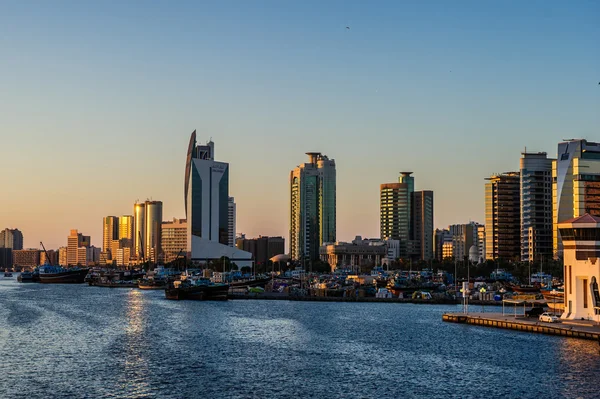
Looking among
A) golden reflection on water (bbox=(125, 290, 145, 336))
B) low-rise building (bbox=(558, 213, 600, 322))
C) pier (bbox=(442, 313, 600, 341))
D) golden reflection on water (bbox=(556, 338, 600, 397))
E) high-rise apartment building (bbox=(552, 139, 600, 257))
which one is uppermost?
high-rise apartment building (bbox=(552, 139, 600, 257))

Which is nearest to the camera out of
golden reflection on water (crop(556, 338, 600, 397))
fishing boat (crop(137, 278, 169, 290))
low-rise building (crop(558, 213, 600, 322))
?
golden reflection on water (crop(556, 338, 600, 397))

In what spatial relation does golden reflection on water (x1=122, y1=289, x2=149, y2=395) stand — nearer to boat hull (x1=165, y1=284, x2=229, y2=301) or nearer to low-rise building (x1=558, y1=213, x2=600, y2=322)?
boat hull (x1=165, y1=284, x2=229, y2=301)

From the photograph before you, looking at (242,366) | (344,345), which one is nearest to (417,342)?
(344,345)

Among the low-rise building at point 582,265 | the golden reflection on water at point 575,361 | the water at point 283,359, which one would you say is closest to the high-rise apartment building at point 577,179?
the water at point 283,359

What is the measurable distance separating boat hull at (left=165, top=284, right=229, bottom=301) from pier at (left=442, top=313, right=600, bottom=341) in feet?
174

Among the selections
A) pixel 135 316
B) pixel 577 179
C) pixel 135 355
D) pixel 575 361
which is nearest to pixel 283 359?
pixel 135 355

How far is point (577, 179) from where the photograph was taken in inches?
6683

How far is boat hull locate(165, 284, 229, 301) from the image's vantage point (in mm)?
132375

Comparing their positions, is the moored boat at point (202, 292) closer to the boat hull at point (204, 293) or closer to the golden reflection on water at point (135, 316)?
the boat hull at point (204, 293)

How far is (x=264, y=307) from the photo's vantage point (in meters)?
112

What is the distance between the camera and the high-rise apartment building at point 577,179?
16800 centimetres

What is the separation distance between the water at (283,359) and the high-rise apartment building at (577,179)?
86656 millimetres

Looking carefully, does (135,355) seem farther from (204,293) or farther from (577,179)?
(577,179)

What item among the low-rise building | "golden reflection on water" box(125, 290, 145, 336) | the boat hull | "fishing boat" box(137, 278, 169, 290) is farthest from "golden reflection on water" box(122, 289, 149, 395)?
"fishing boat" box(137, 278, 169, 290)
